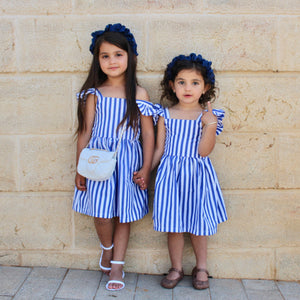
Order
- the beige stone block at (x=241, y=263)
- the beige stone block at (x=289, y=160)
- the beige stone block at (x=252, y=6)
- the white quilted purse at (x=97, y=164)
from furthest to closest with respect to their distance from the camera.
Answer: the beige stone block at (x=241, y=263) < the beige stone block at (x=289, y=160) < the beige stone block at (x=252, y=6) < the white quilted purse at (x=97, y=164)

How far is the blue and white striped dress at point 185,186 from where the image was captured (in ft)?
8.38

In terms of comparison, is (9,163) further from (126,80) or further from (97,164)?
(126,80)

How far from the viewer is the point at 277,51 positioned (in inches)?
105

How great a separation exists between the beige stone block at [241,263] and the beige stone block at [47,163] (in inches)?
45.0

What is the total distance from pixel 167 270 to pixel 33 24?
193 cm

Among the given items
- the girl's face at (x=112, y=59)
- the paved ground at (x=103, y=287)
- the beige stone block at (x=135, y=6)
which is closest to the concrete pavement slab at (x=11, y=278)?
the paved ground at (x=103, y=287)

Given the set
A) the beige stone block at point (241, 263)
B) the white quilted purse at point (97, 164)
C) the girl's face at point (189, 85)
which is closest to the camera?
the white quilted purse at point (97, 164)

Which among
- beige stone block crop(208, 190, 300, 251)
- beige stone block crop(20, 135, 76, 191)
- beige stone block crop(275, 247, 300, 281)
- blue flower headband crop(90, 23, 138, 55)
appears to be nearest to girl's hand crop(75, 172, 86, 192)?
beige stone block crop(20, 135, 76, 191)

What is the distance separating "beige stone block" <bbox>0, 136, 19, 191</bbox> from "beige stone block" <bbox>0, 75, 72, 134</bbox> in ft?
0.25

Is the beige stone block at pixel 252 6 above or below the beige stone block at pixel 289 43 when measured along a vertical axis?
above

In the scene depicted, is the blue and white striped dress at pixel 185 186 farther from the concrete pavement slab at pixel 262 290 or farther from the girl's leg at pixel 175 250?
the concrete pavement slab at pixel 262 290

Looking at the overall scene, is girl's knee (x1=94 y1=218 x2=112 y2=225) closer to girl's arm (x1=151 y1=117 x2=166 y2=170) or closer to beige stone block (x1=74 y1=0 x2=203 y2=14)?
girl's arm (x1=151 y1=117 x2=166 y2=170)

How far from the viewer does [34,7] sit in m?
2.69

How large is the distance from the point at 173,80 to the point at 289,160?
0.96m
